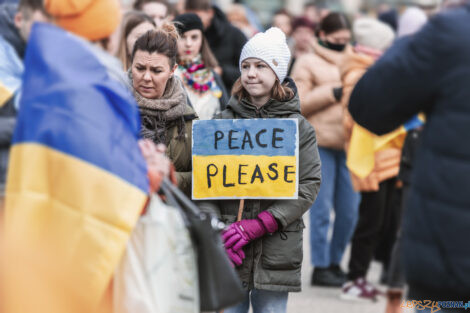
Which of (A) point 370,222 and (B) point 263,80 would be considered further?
(A) point 370,222

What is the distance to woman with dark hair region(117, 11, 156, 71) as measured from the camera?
590 centimetres

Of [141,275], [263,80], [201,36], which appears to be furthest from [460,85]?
[201,36]

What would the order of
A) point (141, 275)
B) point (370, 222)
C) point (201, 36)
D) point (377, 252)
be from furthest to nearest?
point (377, 252), point (370, 222), point (201, 36), point (141, 275)

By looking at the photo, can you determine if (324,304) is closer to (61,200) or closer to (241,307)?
(241,307)

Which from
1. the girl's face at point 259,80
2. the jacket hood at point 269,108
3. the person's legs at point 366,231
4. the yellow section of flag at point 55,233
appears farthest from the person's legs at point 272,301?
the person's legs at point 366,231

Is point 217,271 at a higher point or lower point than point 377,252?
higher

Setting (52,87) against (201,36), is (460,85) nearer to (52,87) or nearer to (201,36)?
(52,87)

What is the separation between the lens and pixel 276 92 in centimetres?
466

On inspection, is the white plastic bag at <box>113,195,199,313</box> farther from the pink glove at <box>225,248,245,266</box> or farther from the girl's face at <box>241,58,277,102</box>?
the girl's face at <box>241,58,277,102</box>

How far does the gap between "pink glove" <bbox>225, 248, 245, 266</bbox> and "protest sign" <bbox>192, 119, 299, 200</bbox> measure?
0.28 metres

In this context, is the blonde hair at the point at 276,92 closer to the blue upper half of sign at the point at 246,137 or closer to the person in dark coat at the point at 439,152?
the blue upper half of sign at the point at 246,137

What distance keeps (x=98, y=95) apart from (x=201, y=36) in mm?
3583

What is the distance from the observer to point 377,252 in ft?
27.8

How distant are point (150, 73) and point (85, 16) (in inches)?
49.3
